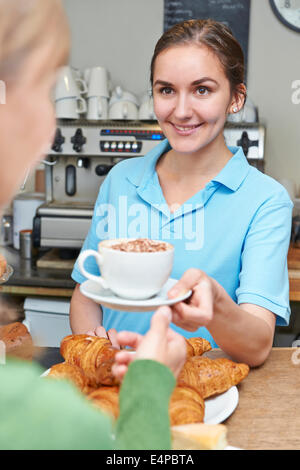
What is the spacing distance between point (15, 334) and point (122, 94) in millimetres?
1923

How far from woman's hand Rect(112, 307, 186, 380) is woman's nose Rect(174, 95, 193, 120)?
666 mm

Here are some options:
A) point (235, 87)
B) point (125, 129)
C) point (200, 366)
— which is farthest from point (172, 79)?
point (125, 129)

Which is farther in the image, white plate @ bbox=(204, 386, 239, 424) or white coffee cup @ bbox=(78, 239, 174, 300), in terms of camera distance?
white plate @ bbox=(204, 386, 239, 424)

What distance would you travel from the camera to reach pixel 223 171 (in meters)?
Answer: 1.30

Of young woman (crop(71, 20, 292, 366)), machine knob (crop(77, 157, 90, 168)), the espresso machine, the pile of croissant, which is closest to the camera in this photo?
the pile of croissant

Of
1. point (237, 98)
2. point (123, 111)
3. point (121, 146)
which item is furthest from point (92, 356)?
point (123, 111)

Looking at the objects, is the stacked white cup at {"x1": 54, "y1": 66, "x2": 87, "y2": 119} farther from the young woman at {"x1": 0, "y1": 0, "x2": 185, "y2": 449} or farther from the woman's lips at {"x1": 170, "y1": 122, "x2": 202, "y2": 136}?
the young woman at {"x1": 0, "y1": 0, "x2": 185, "y2": 449}

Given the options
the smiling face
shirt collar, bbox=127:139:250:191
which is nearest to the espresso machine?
shirt collar, bbox=127:139:250:191

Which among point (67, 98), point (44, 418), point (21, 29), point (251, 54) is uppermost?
point (251, 54)

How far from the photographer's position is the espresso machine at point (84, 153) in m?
2.49

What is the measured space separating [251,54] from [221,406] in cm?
261

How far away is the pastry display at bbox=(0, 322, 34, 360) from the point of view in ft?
3.33

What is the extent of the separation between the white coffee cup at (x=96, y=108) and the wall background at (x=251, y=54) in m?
0.46
